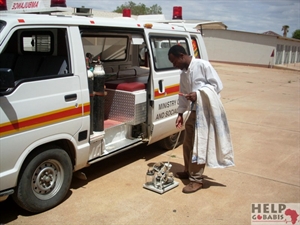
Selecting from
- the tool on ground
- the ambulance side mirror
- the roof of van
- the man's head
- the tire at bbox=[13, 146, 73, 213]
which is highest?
the roof of van

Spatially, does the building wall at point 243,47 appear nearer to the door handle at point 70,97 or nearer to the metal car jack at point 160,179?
the metal car jack at point 160,179

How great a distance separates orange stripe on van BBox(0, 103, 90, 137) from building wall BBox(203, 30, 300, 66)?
29.7 meters

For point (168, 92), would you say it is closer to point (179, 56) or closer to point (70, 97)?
point (179, 56)

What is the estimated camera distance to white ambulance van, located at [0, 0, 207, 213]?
139 inches

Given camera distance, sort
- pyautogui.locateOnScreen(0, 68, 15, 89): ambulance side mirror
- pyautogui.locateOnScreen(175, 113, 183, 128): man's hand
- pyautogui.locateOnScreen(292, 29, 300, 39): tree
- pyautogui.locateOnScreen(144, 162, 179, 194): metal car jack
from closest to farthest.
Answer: pyautogui.locateOnScreen(0, 68, 15, 89): ambulance side mirror < pyautogui.locateOnScreen(144, 162, 179, 194): metal car jack < pyautogui.locateOnScreen(175, 113, 183, 128): man's hand < pyautogui.locateOnScreen(292, 29, 300, 39): tree

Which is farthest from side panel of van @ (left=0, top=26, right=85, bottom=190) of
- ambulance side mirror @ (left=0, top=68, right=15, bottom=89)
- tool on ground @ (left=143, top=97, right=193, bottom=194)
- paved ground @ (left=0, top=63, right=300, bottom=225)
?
tool on ground @ (left=143, top=97, right=193, bottom=194)

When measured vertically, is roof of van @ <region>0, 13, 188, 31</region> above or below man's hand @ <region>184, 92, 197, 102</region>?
above

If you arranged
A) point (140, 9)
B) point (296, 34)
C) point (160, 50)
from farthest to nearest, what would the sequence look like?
point (296, 34) → point (140, 9) → point (160, 50)

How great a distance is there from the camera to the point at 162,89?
18.4ft

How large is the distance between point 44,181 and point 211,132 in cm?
215

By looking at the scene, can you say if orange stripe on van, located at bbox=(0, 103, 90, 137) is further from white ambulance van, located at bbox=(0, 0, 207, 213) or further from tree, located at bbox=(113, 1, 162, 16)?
tree, located at bbox=(113, 1, 162, 16)

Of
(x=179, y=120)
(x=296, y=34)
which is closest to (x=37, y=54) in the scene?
(x=179, y=120)

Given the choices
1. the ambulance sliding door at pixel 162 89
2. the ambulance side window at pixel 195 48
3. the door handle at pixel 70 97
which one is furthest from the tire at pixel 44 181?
the ambulance side window at pixel 195 48

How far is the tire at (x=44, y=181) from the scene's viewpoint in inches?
147
